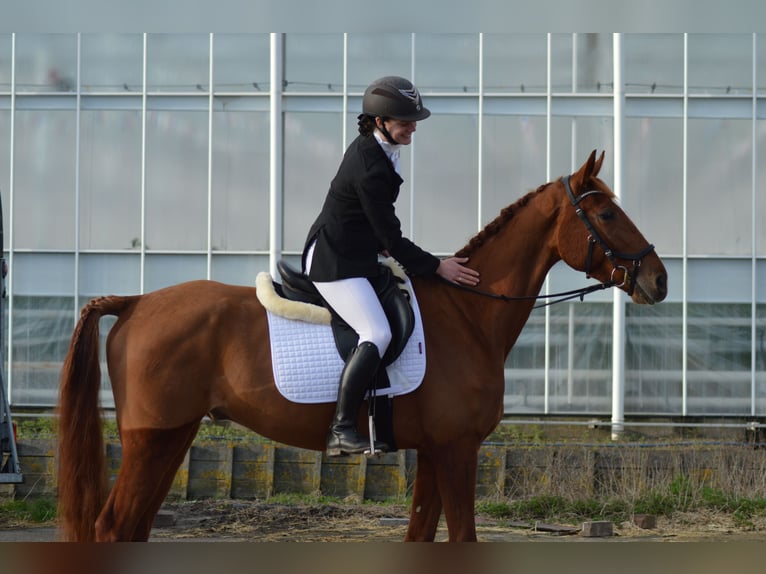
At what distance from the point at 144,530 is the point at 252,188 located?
10.9 meters

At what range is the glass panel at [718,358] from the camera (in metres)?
15.1

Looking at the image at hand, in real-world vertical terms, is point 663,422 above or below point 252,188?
below

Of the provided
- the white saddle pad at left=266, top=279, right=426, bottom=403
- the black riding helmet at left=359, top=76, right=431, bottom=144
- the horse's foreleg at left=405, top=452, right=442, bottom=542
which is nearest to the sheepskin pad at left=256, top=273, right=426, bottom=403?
the white saddle pad at left=266, top=279, right=426, bottom=403

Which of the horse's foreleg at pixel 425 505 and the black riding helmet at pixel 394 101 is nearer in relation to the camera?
the black riding helmet at pixel 394 101

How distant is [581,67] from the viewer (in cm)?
1557

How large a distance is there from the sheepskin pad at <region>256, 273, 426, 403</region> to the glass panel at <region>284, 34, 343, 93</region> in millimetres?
10818

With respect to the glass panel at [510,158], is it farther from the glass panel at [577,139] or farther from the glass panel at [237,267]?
the glass panel at [237,267]

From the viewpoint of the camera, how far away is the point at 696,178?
15430mm

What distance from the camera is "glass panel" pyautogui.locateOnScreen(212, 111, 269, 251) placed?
15508 mm

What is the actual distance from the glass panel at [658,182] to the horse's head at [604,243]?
33.6ft

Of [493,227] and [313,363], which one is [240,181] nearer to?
[493,227]

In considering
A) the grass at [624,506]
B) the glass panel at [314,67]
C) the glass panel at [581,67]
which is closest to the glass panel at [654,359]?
the glass panel at [581,67]

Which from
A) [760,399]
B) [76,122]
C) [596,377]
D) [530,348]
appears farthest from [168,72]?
[760,399]

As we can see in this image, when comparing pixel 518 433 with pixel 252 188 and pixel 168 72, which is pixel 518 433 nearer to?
pixel 252 188
